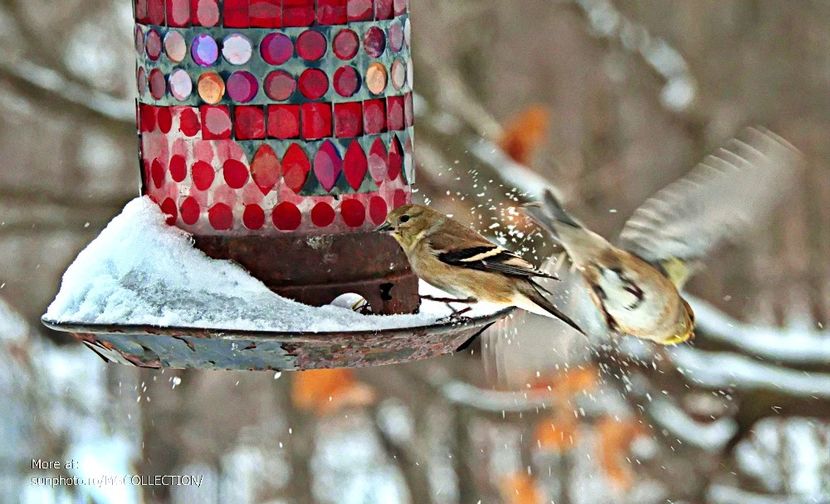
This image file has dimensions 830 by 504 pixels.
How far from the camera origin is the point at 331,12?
384cm

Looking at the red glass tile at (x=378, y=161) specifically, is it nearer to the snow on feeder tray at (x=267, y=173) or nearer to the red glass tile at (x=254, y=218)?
the snow on feeder tray at (x=267, y=173)

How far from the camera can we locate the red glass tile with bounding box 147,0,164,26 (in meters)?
3.92

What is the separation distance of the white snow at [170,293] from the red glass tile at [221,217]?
96 mm

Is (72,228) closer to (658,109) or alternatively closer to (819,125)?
(658,109)

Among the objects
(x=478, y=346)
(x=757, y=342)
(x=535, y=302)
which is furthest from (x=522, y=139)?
(x=535, y=302)

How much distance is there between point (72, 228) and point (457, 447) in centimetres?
309

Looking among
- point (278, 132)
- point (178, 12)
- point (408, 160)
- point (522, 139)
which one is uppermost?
point (178, 12)

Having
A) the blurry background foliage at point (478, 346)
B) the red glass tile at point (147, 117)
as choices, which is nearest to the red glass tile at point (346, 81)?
the red glass tile at point (147, 117)

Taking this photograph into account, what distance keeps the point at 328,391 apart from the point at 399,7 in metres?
4.59

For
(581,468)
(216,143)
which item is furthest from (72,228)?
(216,143)

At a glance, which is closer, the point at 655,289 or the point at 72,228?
the point at 655,289

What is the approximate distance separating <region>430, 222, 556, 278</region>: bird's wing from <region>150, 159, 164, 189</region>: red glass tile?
0.84 m

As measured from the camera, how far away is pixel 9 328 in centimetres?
872

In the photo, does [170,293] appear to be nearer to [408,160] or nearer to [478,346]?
[408,160]
